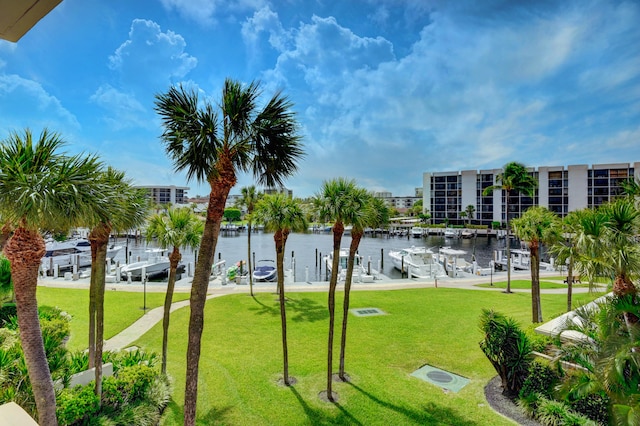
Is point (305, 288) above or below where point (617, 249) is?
below

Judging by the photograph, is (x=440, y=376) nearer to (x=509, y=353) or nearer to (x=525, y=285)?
(x=509, y=353)

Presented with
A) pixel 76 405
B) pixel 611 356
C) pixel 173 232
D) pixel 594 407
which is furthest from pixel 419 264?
pixel 76 405

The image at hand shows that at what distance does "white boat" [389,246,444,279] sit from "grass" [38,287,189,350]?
929 inches

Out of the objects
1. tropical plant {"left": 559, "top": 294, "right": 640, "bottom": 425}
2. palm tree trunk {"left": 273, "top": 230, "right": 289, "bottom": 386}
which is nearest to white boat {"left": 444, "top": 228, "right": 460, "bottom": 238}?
palm tree trunk {"left": 273, "top": 230, "right": 289, "bottom": 386}

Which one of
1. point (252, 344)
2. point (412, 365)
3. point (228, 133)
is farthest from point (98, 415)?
point (412, 365)

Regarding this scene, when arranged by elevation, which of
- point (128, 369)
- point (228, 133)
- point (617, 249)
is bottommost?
point (128, 369)

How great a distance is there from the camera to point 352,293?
2414 centimetres

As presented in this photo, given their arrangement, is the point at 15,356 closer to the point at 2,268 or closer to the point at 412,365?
the point at 2,268

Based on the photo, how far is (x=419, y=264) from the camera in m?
37.8

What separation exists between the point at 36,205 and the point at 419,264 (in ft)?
121

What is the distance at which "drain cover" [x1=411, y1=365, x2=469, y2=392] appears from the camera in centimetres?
1116

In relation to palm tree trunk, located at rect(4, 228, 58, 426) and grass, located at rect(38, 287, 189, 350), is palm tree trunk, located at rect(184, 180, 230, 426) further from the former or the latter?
grass, located at rect(38, 287, 189, 350)

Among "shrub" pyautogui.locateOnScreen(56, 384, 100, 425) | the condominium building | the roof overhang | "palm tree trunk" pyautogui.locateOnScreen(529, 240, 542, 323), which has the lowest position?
"shrub" pyautogui.locateOnScreen(56, 384, 100, 425)

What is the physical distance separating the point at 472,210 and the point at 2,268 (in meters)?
99.0
